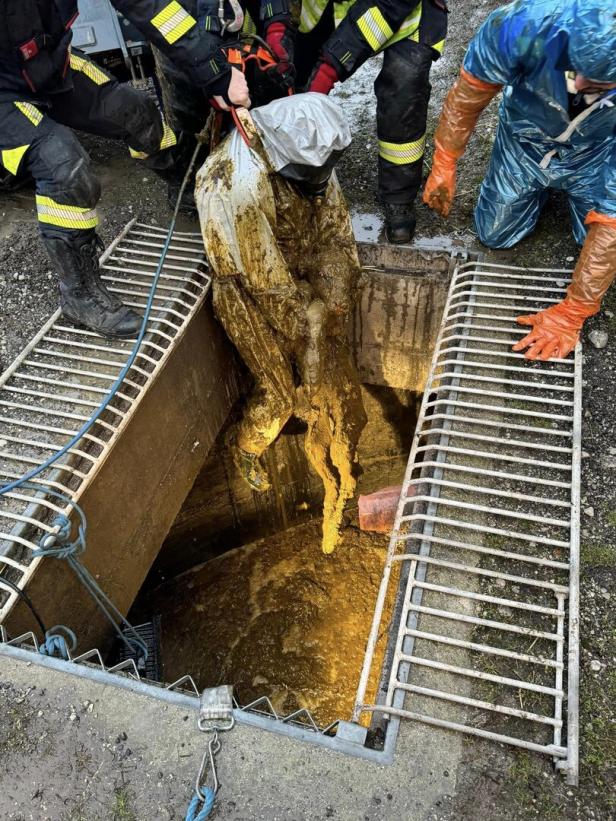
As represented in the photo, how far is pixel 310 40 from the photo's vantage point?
3607 millimetres

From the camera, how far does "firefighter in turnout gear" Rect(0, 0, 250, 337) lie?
246cm

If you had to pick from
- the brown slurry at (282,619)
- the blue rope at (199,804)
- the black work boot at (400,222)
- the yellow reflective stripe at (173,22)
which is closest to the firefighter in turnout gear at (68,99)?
the yellow reflective stripe at (173,22)

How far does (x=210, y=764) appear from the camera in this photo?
181 centimetres

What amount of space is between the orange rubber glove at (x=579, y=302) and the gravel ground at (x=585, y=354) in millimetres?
207

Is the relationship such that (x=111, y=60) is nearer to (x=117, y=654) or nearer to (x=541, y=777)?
(x=117, y=654)

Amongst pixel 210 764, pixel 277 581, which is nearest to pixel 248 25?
pixel 210 764

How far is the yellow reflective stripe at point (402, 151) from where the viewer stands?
3320 millimetres

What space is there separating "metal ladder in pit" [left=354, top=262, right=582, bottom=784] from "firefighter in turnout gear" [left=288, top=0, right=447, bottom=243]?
95 cm

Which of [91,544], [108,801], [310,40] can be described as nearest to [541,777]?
[108,801]

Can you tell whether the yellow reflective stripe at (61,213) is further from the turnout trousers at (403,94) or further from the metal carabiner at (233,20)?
the turnout trousers at (403,94)

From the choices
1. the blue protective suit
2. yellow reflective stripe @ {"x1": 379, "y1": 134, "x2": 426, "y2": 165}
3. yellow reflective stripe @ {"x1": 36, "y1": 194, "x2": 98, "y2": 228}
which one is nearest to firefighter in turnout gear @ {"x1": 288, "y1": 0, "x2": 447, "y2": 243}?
yellow reflective stripe @ {"x1": 379, "y1": 134, "x2": 426, "y2": 165}

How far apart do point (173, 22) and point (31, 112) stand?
73 cm

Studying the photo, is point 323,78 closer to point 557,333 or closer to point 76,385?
point 557,333

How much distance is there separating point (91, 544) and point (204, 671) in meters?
2.16
